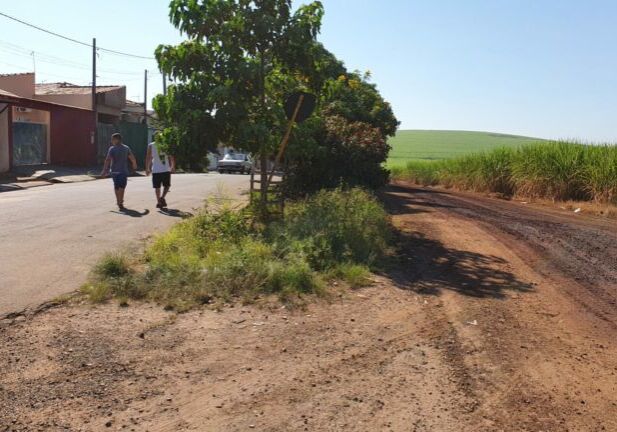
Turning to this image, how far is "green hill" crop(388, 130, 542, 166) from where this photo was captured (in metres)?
58.1

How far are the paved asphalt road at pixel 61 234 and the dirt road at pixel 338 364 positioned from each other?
98 centimetres

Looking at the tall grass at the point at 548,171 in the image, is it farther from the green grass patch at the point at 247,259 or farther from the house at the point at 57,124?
the house at the point at 57,124

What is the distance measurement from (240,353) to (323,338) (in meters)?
0.76

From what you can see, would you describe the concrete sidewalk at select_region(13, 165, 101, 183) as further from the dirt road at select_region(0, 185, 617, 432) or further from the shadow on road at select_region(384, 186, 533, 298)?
the dirt road at select_region(0, 185, 617, 432)

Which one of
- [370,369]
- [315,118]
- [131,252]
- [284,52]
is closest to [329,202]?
[315,118]

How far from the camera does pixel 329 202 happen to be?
32.0ft

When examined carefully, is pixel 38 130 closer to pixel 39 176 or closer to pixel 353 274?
pixel 39 176

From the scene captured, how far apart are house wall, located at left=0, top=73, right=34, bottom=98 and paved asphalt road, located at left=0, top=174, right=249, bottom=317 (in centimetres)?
1943

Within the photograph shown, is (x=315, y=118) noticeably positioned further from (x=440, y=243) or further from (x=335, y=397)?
(x=335, y=397)

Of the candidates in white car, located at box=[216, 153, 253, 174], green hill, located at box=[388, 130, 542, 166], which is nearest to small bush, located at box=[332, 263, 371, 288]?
white car, located at box=[216, 153, 253, 174]

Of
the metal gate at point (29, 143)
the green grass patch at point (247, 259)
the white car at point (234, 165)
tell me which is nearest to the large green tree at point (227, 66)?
the green grass patch at point (247, 259)

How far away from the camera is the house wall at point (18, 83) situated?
32156mm

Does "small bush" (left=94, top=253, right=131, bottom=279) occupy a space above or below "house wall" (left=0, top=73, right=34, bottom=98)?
below

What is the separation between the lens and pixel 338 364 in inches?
177
